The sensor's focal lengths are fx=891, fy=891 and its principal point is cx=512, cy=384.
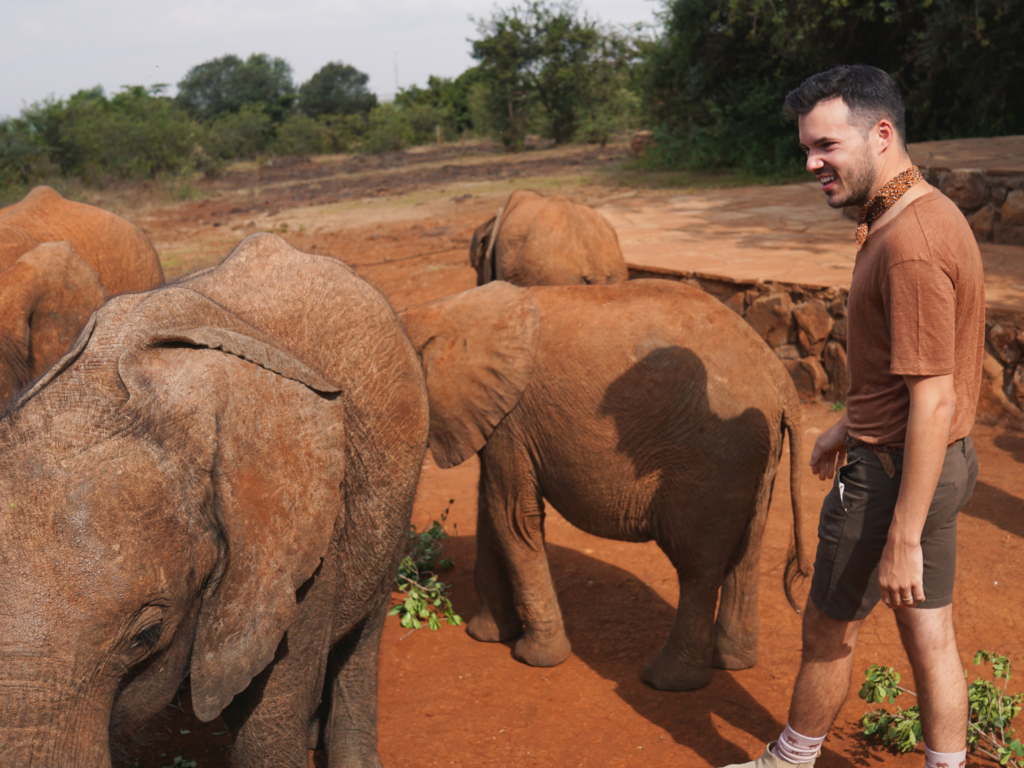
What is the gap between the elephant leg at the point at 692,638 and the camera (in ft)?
12.8

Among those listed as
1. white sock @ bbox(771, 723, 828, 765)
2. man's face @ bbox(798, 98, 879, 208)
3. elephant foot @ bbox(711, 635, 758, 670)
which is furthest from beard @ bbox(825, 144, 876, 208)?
elephant foot @ bbox(711, 635, 758, 670)

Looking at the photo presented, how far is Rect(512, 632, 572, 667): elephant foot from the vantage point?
13.7 feet

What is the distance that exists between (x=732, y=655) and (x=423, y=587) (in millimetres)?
1604

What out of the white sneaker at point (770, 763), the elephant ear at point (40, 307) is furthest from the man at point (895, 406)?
the elephant ear at point (40, 307)

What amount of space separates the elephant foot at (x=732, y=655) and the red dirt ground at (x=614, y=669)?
5 cm

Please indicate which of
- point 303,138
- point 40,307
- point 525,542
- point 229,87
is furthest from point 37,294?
point 229,87

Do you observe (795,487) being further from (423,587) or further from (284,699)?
(284,699)

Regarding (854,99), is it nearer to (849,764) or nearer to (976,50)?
(849,764)

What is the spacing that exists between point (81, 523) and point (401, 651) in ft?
9.35

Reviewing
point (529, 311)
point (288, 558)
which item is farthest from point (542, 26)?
point (288, 558)

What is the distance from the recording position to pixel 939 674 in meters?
2.54

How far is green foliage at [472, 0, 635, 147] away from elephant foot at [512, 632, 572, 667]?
29602 mm

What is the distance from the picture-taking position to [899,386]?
2.46 meters

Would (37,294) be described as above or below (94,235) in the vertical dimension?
below
